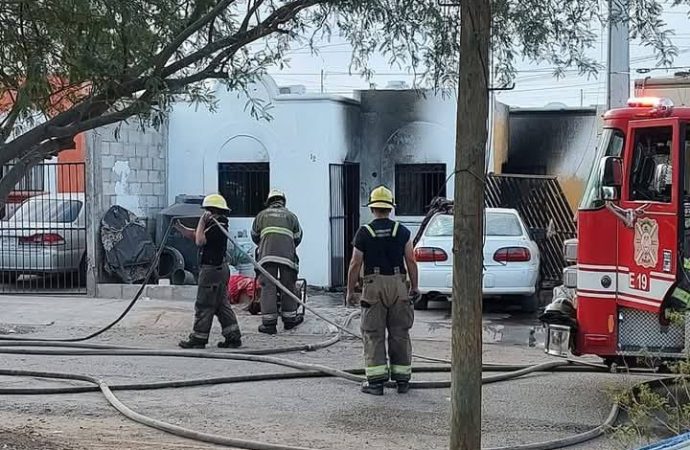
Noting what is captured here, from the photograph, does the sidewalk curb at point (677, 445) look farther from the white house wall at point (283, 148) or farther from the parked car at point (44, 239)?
the white house wall at point (283, 148)

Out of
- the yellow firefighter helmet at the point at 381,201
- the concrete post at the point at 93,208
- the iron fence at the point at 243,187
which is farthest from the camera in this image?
the iron fence at the point at 243,187

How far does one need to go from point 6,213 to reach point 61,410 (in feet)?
34.5

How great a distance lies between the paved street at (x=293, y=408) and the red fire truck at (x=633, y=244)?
53cm

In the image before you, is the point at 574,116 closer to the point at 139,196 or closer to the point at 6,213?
the point at 139,196

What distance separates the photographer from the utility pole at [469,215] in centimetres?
473

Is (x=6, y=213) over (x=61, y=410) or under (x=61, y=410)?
over

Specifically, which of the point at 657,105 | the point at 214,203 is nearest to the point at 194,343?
the point at 214,203

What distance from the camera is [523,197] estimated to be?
17.7m

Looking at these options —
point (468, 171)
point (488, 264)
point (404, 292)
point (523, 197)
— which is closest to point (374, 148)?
point (523, 197)

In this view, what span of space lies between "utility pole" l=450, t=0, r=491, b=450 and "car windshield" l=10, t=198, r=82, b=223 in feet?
41.9

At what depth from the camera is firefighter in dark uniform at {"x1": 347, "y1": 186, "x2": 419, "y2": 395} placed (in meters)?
8.52

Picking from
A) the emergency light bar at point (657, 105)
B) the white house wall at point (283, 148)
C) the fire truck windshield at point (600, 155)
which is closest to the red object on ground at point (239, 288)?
the white house wall at point (283, 148)

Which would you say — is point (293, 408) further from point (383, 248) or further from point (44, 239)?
point (44, 239)

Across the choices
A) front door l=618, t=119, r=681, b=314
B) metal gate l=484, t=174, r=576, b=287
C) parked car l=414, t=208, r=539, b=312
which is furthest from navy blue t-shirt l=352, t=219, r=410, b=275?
metal gate l=484, t=174, r=576, b=287
